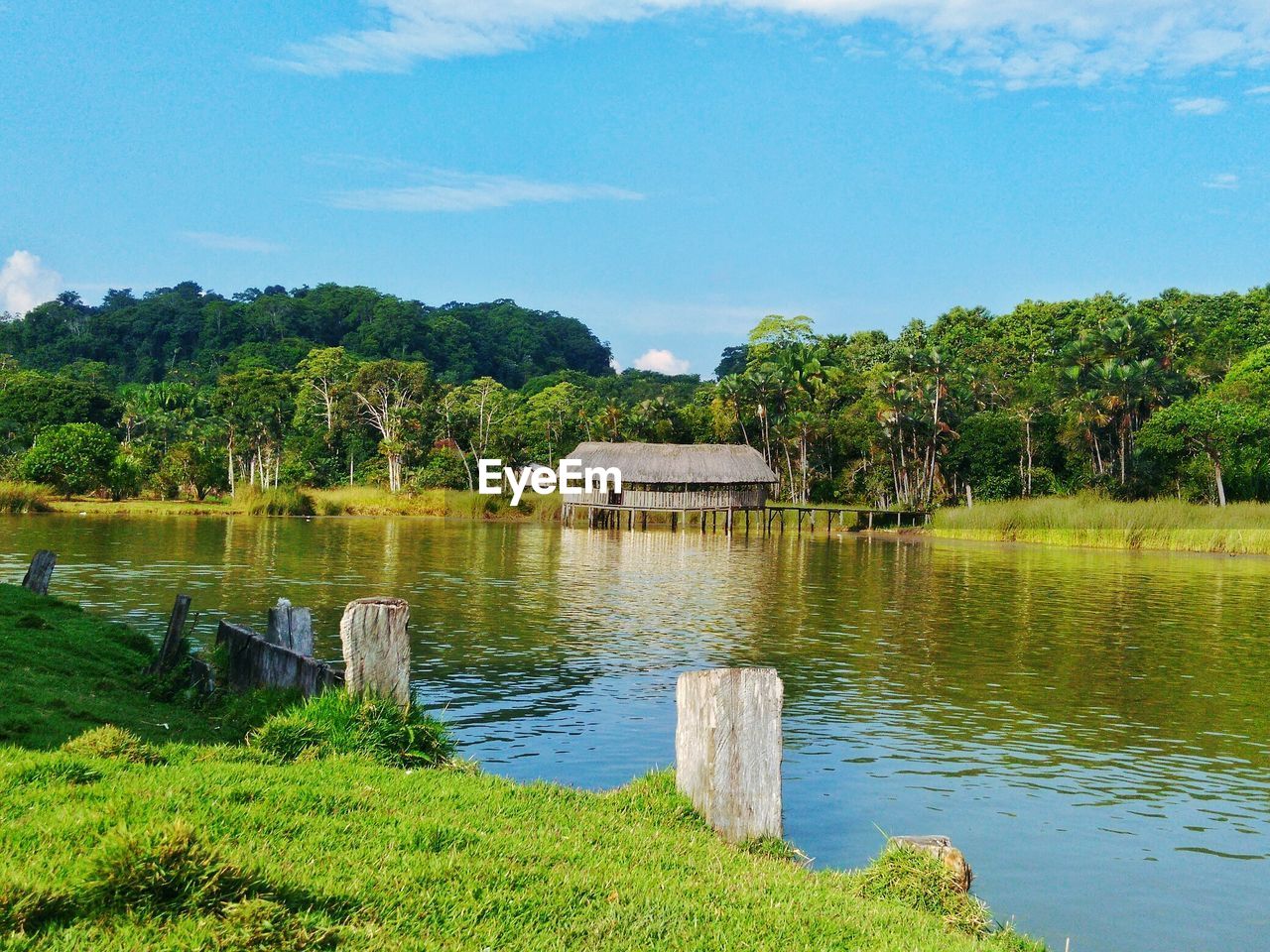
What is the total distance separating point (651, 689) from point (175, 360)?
12570 centimetres

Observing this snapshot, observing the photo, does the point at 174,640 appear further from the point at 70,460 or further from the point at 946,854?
the point at 70,460

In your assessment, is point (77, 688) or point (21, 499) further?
point (21, 499)

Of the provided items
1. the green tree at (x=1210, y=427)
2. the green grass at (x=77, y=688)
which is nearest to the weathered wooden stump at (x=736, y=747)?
the green grass at (x=77, y=688)

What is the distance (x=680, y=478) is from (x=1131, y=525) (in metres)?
23.6

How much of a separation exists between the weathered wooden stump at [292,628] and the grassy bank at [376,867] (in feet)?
9.26

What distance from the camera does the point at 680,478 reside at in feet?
201

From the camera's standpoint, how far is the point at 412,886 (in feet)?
15.6

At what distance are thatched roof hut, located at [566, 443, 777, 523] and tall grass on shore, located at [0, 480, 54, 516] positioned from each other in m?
26.5

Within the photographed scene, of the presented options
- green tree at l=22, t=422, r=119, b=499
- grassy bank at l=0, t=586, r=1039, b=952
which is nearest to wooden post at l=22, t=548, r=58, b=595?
grassy bank at l=0, t=586, r=1039, b=952

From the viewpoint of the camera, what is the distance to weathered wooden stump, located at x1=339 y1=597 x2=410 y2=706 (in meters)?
7.62

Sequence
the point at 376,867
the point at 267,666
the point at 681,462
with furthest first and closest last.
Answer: the point at 681,462 → the point at 267,666 → the point at 376,867

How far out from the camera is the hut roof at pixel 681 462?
61375 millimetres

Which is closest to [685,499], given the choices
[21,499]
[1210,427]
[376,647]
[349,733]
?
[1210,427]

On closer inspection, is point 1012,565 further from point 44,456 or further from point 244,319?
point 244,319
